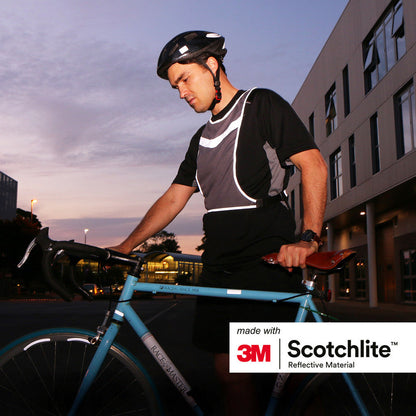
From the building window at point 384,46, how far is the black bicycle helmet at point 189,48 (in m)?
20.0

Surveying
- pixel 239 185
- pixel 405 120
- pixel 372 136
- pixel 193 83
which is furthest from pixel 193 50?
pixel 372 136

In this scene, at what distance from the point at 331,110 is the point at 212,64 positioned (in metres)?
30.5

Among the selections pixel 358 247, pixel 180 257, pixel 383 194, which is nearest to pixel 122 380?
pixel 383 194

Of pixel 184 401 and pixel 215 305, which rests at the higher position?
pixel 215 305

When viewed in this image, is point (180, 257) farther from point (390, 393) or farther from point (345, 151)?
point (390, 393)

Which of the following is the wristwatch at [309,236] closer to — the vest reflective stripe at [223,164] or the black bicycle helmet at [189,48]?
the vest reflective stripe at [223,164]

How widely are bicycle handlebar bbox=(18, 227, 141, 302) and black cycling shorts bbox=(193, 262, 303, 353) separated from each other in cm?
38

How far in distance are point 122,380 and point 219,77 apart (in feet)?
4.41

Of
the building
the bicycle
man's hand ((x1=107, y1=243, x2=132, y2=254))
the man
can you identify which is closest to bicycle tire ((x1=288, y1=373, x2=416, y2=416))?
the bicycle

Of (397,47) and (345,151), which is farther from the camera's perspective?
(345,151)

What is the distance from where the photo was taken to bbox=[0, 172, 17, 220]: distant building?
78.6m

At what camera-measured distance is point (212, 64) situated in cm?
258

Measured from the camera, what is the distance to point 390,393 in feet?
7.48

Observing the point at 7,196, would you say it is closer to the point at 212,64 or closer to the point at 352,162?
the point at 352,162
